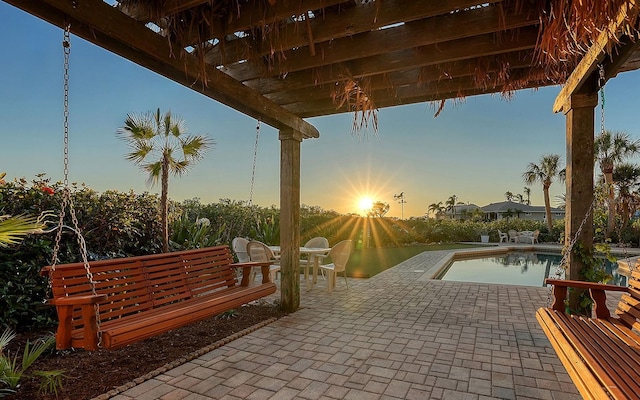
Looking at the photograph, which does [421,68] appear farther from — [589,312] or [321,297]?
[321,297]

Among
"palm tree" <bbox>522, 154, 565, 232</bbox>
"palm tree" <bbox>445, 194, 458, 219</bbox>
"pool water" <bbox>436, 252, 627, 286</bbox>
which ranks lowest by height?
"pool water" <bbox>436, 252, 627, 286</bbox>

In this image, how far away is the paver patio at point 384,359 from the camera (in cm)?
250

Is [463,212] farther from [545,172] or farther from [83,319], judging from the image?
[83,319]

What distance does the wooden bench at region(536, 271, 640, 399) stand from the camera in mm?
1558

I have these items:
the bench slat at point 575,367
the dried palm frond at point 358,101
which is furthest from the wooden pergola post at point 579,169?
the dried palm frond at point 358,101

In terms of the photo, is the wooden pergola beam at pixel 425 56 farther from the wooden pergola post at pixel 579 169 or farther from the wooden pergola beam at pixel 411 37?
the wooden pergola post at pixel 579 169

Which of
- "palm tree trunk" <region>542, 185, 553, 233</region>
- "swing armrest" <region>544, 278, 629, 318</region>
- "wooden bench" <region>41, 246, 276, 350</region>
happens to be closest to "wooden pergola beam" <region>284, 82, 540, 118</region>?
"swing armrest" <region>544, 278, 629, 318</region>

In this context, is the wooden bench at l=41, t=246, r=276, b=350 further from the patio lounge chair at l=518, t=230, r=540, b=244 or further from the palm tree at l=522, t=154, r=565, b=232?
the palm tree at l=522, t=154, r=565, b=232

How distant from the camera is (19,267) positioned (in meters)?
3.56

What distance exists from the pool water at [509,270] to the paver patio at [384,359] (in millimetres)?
3716

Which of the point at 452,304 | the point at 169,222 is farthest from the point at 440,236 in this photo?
the point at 169,222

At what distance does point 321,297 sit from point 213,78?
145 inches

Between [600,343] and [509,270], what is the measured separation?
8.99 m

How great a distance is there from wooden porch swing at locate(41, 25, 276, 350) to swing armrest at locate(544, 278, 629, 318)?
2.75 meters
